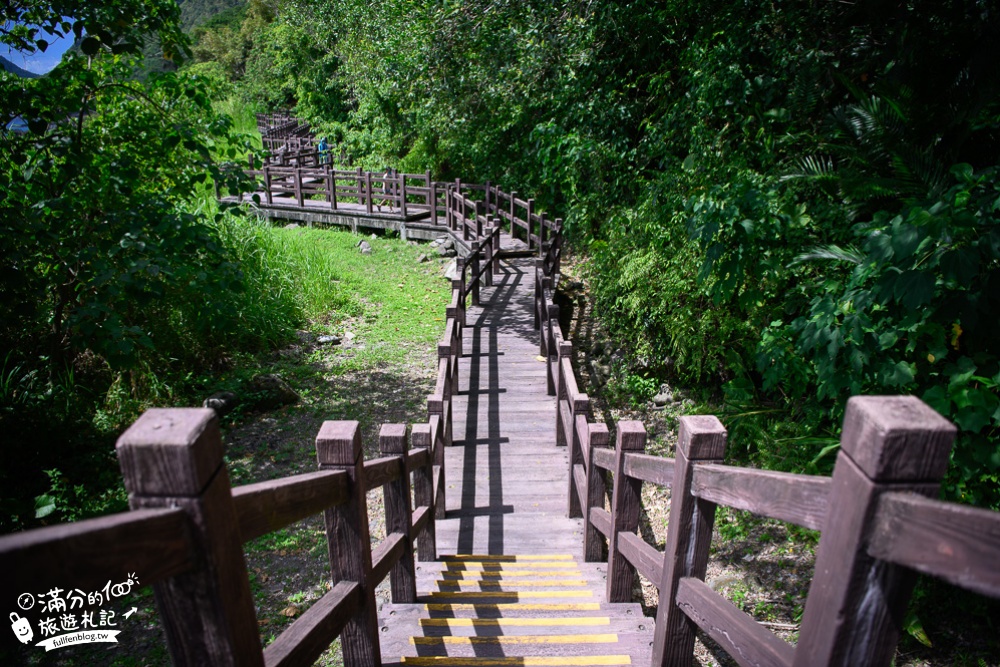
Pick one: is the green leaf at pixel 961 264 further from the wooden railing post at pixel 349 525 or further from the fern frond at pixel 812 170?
the wooden railing post at pixel 349 525

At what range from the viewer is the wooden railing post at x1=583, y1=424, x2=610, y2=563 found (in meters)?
3.98

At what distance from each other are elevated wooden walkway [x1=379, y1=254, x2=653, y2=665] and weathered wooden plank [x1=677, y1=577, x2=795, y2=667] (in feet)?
2.57

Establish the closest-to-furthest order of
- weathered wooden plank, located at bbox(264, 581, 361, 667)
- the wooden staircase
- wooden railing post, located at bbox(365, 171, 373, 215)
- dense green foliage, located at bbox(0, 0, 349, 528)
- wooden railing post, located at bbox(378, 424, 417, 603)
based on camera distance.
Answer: weathered wooden plank, located at bbox(264, 581, 361, 667), the wooden staircase, wooden railing post, located at bbox(378, 424, 417, 603), dense green foliage, located at bbox(0, 0, 349, 528), wooden railing post, located at bbox(365, 171, 373, 215)

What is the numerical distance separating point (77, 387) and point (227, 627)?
737 cm

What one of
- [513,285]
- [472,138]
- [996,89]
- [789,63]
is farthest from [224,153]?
[472,138]

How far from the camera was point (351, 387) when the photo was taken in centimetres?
903

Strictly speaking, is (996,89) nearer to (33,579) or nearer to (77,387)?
(33,579)

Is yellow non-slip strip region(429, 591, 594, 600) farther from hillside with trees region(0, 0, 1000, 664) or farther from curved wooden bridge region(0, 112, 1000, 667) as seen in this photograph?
hillside with trees region(0, 0, 1000, 664)

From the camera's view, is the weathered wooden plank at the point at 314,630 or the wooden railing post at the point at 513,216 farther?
the wooden railing post at the point at 513,216

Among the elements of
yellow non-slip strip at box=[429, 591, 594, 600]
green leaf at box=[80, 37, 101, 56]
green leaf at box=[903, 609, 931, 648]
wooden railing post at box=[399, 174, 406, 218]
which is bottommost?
green leaf at box=[903, 609, 931, 648]

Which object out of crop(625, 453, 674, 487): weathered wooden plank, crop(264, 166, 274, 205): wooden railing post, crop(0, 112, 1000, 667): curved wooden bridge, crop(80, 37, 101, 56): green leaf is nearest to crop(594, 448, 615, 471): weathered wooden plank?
crop(0, 112, 1000, 667): curved wooden bridge

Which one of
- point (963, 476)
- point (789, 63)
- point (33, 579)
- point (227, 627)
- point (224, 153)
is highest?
point (789, 63)

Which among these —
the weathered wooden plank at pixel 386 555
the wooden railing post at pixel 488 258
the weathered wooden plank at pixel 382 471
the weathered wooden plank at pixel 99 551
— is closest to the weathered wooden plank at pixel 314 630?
the weathered wooden plank at pixel 386 555

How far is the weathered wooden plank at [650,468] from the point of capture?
2467 millimetres
